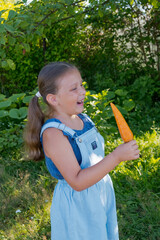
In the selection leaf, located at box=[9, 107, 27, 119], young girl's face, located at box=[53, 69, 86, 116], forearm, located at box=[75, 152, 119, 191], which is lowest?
leaf, located at box=[9, 107, 27, 119]

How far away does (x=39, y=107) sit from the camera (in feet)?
5.23

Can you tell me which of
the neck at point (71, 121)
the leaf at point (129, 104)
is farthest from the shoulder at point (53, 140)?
the leaf at point (129, 104)

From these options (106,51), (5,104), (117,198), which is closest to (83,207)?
(117,198)

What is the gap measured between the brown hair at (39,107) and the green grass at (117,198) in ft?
3.47

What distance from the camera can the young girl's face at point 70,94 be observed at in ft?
4.67

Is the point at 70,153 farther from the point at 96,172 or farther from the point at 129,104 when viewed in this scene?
the point at 129,104

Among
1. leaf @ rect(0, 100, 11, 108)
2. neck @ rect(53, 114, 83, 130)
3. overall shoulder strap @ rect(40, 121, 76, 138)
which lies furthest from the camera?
leaf @ rect(0, 100, 11, 108)

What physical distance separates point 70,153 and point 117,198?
1509 millimetres

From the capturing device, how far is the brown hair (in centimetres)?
146

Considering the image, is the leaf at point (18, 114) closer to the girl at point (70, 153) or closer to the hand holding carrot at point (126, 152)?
the girl at point (70, 153)

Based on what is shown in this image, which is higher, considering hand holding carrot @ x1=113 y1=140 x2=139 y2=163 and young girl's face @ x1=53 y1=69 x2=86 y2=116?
young girl's face @ x1=53 y1=69 x2=86 y2=116

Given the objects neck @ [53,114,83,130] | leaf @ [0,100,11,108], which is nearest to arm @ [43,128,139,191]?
neck @ [53,114,83,130]

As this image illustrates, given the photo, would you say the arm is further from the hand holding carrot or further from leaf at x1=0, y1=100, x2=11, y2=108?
leaf at x1=0, y1=100, x2=11, y2=108

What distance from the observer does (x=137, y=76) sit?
5.65m
